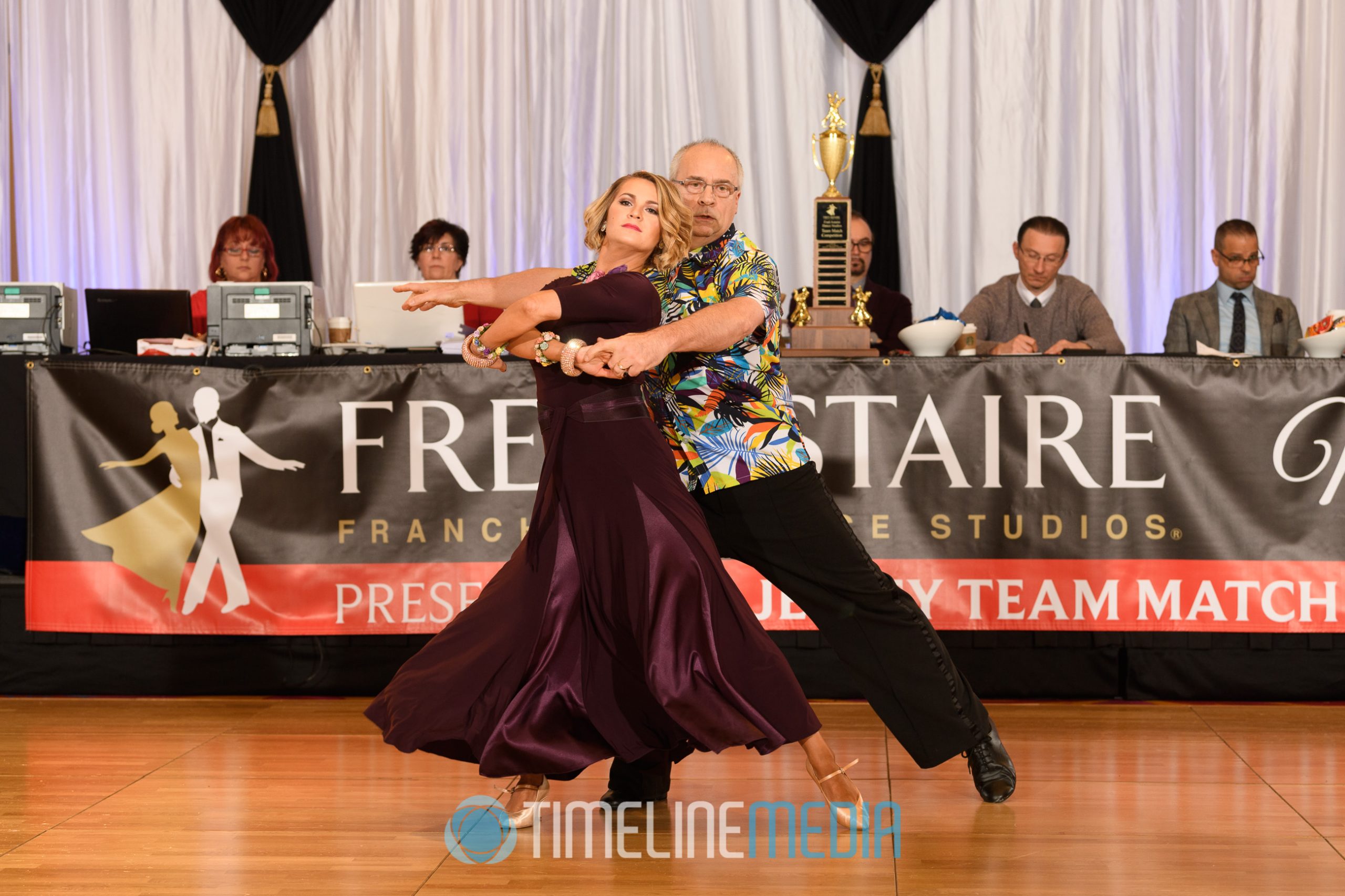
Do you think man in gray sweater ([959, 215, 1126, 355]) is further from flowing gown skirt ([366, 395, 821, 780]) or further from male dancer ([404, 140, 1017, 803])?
flowing gown skirt ([366, 395, 821, 780])

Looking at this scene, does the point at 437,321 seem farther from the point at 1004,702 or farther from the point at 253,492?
the point at 1004,702

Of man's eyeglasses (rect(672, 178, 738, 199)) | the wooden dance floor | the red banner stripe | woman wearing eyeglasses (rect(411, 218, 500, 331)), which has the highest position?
woman wearing eyeglasses (rect(411, 218, 500, 331))

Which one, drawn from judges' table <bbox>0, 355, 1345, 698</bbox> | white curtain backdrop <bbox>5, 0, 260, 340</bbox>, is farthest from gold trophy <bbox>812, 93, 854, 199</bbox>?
white curtain backdrop <bbox>5, 0, 260, 340</bbox>

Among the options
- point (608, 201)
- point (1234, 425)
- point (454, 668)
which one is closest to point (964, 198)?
point (1234, 425)

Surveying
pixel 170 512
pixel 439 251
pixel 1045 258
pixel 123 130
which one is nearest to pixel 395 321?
pixel 170 512

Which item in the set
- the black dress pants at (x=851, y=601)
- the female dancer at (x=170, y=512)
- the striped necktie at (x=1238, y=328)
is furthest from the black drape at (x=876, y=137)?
the black dress pants at (x=851, y=601)

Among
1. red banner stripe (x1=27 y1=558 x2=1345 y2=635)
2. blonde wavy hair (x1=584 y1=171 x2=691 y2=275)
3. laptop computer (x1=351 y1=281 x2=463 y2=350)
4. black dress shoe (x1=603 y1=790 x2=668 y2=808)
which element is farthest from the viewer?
laptop computer (x1=351 y1=281 x2=463 y2=350)

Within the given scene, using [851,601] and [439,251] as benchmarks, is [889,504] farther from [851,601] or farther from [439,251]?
[439,251]

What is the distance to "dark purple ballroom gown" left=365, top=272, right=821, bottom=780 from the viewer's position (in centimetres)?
243

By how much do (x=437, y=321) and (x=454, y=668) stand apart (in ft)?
7.47

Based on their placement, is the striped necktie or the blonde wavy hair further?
the striped necktie

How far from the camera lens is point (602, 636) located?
251cm

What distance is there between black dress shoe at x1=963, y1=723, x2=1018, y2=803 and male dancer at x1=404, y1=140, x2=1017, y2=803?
0.09m

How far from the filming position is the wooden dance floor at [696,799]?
2385mm
